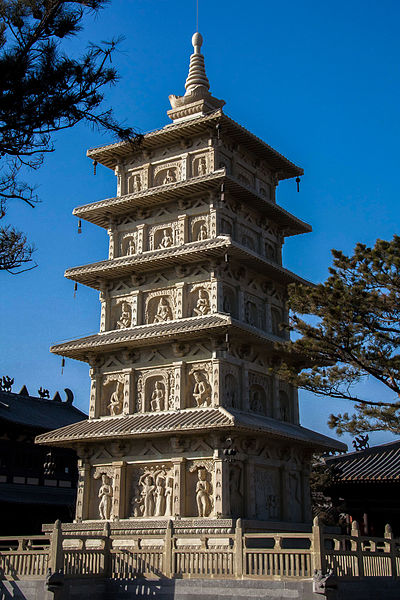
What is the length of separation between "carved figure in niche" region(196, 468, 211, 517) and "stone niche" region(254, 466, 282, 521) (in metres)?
2.03

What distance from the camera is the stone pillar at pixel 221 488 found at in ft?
76.5

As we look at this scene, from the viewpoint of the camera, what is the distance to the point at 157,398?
1043 inches

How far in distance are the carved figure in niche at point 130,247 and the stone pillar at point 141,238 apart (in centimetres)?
35

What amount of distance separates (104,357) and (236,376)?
5.36 meters

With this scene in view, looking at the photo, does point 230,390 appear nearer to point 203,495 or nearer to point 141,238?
point 203,495

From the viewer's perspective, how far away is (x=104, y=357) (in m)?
28.3

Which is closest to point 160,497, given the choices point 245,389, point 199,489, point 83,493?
point 199,489

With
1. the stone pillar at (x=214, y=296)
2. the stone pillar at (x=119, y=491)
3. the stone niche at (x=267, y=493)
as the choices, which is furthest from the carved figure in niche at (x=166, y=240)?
the stone niche at (x=267, y=493)

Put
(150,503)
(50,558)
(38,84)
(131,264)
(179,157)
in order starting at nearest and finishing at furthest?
(38,84) → (50,558) → (150,503) → (131,264) → (179,157)

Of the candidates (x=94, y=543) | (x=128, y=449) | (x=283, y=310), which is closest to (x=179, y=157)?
(x=283, y=310)

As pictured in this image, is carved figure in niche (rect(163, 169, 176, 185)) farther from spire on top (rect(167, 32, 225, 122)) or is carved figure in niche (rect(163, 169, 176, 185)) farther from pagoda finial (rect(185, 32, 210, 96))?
pagoda finial (rect(185, 32, 210, 96))

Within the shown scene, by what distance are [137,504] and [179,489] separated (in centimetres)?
209

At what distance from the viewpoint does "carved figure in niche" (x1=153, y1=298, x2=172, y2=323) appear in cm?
2770

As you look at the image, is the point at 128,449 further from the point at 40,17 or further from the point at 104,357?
the point at 40,17
